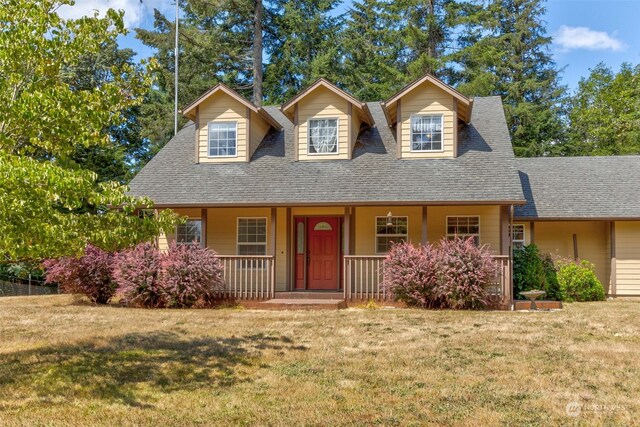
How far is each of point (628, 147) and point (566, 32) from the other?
7.47 metres

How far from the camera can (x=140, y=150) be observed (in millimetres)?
30516

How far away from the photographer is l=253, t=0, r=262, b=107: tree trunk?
2641 centimetres

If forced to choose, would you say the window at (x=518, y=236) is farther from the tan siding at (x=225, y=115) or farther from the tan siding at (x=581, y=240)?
the tan siding at (x=225, y=115)

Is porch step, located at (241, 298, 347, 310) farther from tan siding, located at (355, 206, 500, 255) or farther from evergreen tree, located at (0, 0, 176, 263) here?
evergreen tree, located at (0, 0, 176, 263)

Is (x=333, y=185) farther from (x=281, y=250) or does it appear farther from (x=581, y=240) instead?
(x=581, y=240)

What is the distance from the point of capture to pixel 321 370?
6707mm

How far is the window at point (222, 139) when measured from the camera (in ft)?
51.2

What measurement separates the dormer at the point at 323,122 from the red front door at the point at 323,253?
5.77ft

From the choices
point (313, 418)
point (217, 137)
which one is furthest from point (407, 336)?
point (217, 137)

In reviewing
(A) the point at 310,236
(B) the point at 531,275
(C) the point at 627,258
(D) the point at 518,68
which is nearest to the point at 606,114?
(D) the point at 518,68

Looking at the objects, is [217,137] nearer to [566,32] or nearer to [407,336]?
[407,336]

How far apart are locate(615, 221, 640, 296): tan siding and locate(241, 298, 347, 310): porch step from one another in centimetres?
797

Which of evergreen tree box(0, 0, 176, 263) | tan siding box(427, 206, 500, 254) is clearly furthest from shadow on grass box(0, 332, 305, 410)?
tan siding box(427, 206, 500, 254)

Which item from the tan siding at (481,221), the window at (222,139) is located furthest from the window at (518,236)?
the window at (222,139)
